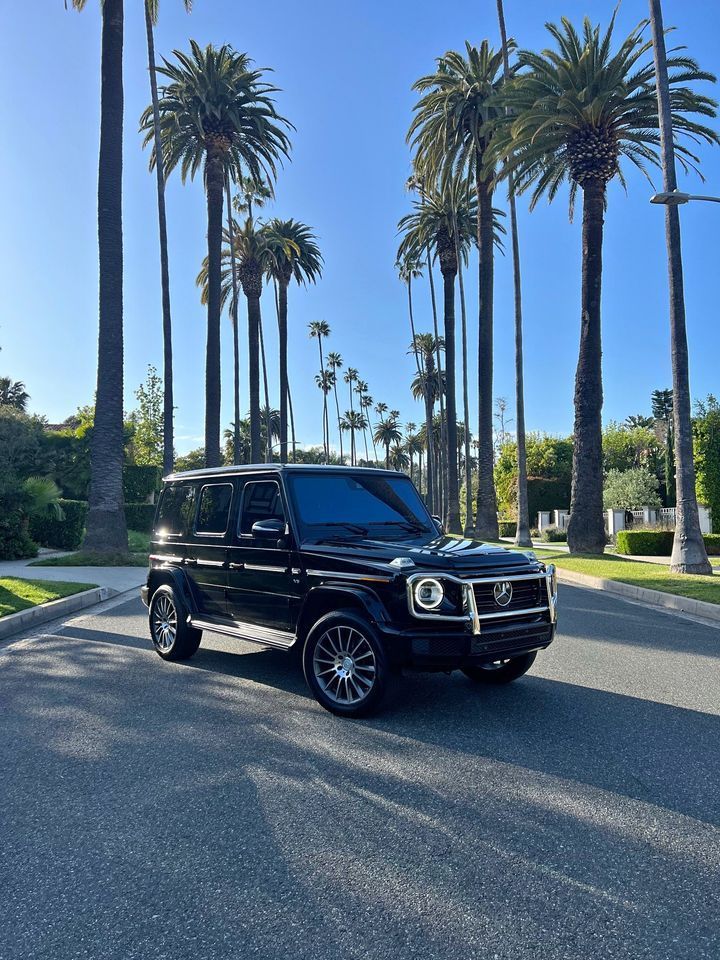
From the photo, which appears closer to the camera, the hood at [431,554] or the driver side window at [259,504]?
the hood at [431,554]

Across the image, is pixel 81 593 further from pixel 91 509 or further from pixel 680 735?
pixel 680 735

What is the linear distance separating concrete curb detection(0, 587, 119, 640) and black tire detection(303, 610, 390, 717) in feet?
18.3

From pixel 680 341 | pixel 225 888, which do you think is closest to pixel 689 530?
pixel 680 341

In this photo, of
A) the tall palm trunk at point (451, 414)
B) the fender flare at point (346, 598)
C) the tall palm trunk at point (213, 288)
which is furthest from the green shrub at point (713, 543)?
the fender flare at point (346, 598)

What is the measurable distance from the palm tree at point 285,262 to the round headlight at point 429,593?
126ft

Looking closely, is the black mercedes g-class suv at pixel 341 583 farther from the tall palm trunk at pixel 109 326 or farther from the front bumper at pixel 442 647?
the tall palm trunk at pixel 109 326

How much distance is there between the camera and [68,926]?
297 centimetres

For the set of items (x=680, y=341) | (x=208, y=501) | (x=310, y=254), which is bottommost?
(x=208, y=501)

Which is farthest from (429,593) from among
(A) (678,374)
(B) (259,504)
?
(A) (678,374)

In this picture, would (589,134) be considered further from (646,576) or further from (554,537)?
(554,537)

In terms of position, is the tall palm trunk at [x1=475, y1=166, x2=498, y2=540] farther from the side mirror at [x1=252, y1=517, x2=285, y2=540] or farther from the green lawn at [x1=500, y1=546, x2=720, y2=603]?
the side mirror at [x1=252, y1=517, x2=285, y2=540]

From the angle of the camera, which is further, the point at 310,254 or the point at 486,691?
the point at 310,254

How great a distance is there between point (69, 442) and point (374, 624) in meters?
35.6

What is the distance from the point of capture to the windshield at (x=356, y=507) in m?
6.86
